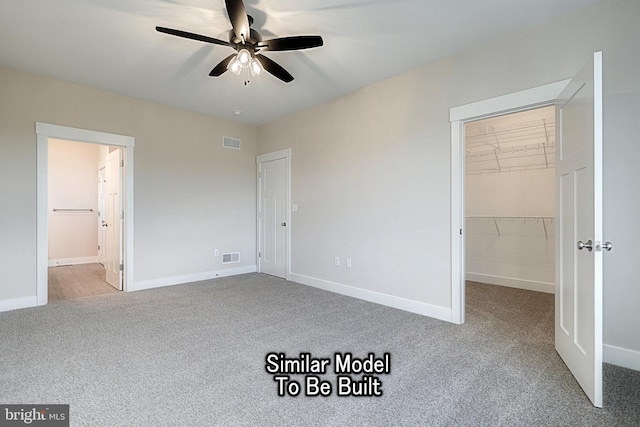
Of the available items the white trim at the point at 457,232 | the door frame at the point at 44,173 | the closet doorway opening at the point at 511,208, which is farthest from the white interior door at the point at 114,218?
the closet doorway opening at the point at 511,208

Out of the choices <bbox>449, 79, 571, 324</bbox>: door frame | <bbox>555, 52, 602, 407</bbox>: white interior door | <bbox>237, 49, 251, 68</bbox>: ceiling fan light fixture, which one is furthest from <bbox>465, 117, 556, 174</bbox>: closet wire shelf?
<bbox>237, 49, 251, 68</bbox>: ceiling fan light fixture

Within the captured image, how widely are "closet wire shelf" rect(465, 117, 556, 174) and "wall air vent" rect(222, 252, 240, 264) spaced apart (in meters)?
4.22

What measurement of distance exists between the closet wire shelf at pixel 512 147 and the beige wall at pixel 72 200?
25.4ft

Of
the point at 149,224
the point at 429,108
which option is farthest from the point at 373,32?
the point at 149,224

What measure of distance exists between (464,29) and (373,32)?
30.5 inches

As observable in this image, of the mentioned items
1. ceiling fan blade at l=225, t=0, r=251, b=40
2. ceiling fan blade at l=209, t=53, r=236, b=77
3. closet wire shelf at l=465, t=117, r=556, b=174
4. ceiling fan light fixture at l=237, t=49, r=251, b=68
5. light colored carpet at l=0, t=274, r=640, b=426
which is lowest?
light colored carpet at l=0, t=274, r=640, b=426

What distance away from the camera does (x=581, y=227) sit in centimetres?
196

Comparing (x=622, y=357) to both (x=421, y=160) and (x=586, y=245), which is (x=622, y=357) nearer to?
(x=586, y=245)

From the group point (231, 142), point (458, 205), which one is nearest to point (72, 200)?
point (231, 142)

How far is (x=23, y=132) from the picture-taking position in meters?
3.53

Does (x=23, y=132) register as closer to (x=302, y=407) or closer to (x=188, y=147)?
(x=188, y=147)

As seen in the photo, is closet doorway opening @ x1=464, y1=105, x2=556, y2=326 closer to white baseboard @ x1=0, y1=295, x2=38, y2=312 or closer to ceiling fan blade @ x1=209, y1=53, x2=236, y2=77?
ceiling fan blade @ x1=209, y1=53, x2=236, y2=77

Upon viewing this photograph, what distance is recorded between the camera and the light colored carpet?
5.56 feet

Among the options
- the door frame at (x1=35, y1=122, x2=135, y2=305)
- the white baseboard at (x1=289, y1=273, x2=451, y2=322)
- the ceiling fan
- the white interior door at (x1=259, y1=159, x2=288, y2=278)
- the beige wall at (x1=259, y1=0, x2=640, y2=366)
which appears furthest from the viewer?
the white interior door at (x1=259, y1=159, x2=288, y2=278)
